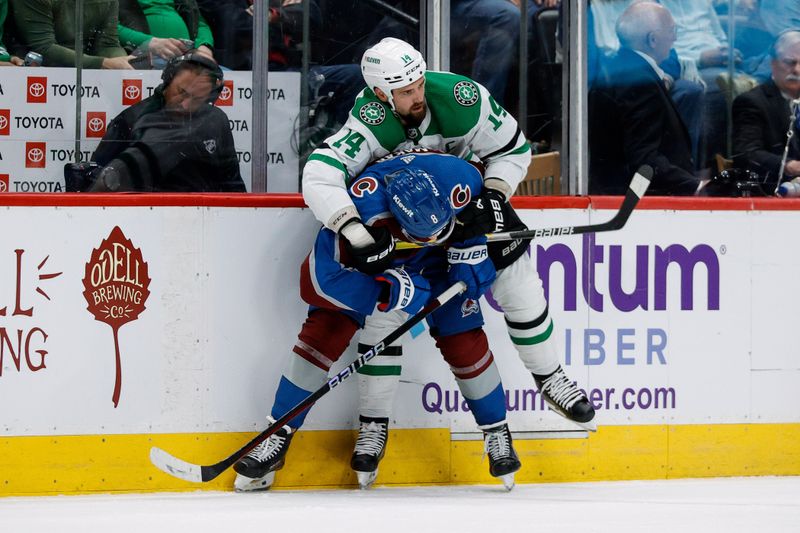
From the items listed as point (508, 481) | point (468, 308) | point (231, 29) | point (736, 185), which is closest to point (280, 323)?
point (468, 308)

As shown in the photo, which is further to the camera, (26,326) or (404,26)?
(404,26)

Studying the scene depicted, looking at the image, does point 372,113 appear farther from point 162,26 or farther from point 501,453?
point 501,453

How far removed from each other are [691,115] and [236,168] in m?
1.41

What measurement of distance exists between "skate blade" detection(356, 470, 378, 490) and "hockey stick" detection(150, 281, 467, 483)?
0.91ft

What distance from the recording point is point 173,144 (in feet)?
11.2

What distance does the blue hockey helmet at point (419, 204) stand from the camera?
117 inches

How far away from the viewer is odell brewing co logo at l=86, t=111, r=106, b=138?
338cm

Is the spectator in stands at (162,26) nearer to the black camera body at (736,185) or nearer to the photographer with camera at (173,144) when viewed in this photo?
the photographer with camera at (173,144)

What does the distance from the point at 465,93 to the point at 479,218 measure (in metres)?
0.35

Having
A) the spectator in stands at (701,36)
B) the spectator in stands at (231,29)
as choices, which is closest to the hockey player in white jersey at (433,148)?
the spectator in stands at (231,29)

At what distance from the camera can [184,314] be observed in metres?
3.22

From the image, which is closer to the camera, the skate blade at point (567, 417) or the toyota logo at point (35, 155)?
the skate blade at point (567, 417)

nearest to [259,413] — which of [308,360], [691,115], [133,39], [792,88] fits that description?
[308,360]

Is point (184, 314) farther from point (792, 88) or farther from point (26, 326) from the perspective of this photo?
point (792, 88)
